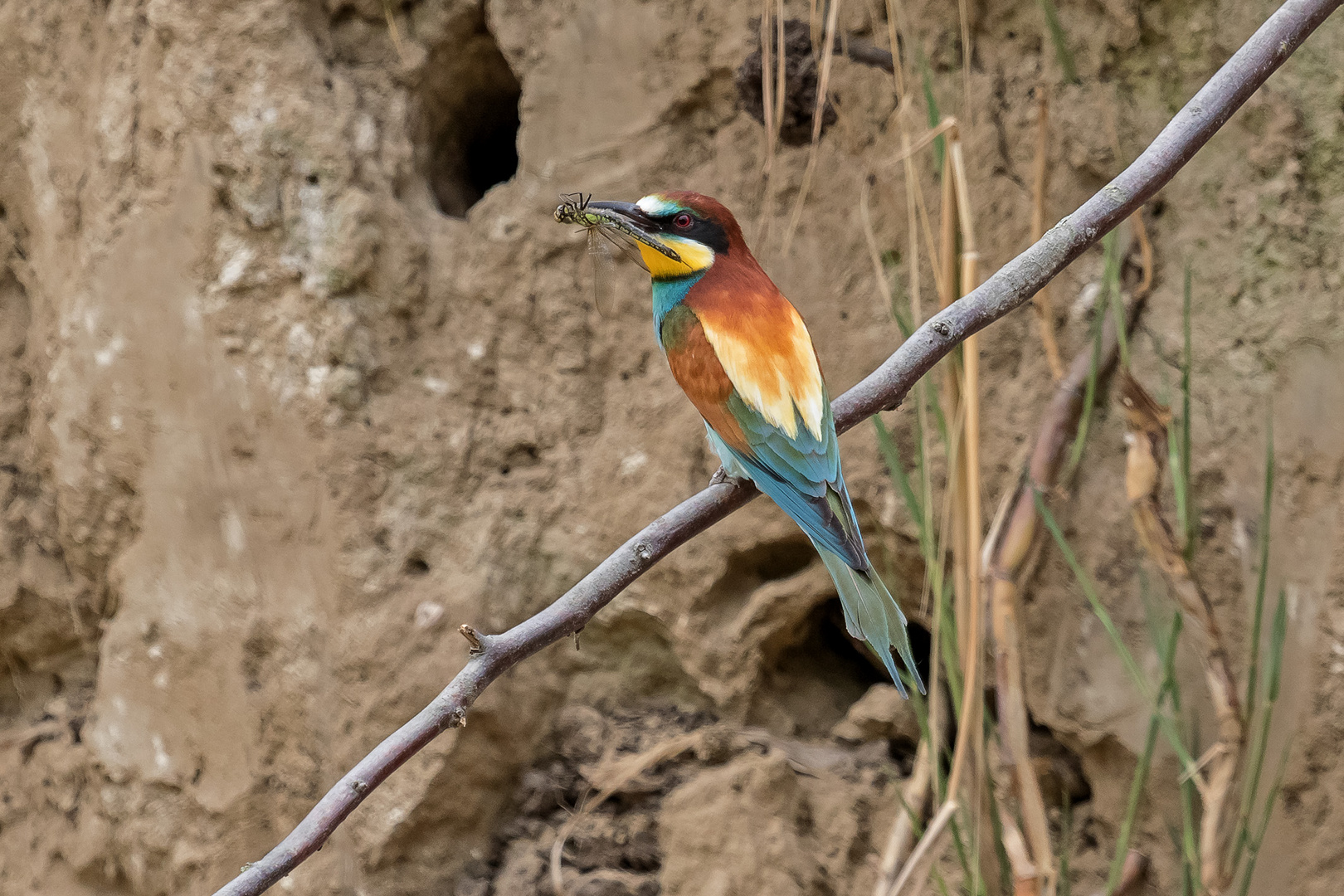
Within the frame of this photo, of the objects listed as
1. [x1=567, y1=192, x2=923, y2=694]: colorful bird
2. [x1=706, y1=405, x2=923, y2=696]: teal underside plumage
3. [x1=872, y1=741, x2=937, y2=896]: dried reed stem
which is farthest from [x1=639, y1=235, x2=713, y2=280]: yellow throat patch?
[x1=872, y1=741, x2=937, y2=896]: dried reed stem

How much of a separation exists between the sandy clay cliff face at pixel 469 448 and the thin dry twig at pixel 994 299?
81cm

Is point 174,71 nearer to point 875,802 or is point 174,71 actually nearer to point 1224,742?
point 875,802

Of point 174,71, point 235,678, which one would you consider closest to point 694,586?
point 235,678

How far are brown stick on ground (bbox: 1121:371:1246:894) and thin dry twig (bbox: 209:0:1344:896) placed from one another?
0.62 meters

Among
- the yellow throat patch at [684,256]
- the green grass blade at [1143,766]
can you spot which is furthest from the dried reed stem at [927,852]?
the yellow throat patch at [684,256]

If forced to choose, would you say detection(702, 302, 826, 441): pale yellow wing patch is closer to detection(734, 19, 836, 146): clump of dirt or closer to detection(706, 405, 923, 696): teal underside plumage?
detection(706, 405, 923, 696): teal underside plumage

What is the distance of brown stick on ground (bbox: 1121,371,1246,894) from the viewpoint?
1516 mm

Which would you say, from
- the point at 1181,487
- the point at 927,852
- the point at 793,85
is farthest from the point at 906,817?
the point at 793,85

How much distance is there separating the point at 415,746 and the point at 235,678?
126 cm

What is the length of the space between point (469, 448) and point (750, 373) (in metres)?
0.79

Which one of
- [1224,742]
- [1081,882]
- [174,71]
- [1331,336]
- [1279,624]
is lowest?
[1081,882]

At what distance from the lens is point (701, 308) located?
1.38 m

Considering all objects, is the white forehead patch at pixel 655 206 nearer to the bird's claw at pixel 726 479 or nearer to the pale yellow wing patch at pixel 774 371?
the pale yellow wing patch at pixel 774 371

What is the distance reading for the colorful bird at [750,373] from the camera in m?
1.19
